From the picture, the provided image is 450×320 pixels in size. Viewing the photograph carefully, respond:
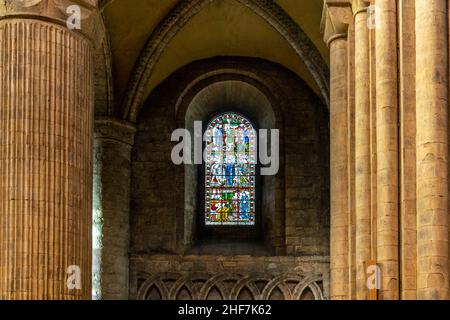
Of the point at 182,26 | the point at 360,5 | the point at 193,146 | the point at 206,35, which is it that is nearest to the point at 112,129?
the point at 193,146

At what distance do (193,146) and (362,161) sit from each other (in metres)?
11.0

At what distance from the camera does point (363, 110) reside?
1553 cm

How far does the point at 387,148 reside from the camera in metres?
13.9

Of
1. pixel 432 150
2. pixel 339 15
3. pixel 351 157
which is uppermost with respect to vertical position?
pixel 339 15

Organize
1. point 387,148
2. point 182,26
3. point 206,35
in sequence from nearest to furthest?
point 387,148 < point 182,26 < point 206,35

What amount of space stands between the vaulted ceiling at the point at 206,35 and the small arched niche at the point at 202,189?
0.82 meters

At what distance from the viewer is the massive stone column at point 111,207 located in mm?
23828

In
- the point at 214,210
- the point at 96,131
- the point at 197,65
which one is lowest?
the point at 214,210

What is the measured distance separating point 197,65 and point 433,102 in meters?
13.5

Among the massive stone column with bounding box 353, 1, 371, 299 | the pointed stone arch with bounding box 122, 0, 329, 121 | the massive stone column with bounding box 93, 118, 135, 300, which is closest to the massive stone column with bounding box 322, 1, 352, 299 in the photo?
the massive stone column with bounding box 353, 1, 371, 299

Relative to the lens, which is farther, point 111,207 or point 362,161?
point 111,207

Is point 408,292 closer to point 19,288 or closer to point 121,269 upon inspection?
point 19,288

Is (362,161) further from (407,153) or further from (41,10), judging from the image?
(41,10)

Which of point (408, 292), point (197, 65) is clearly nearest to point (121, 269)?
point (197, 65)
